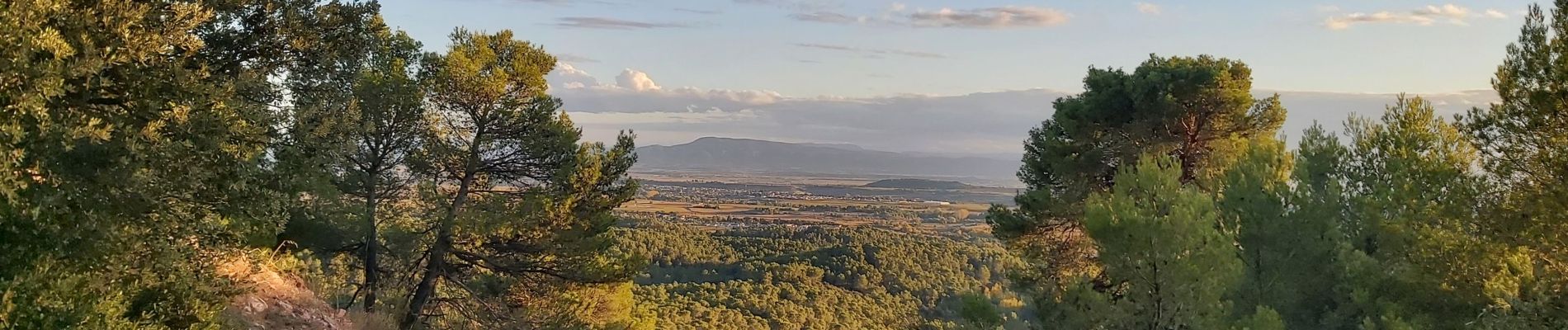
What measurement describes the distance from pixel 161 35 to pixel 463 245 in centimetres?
622

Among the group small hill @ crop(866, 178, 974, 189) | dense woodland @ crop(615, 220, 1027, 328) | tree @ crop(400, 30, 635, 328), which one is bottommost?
small hill @ crop(866, 178, 974, 189)

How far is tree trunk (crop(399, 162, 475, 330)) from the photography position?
10898 mm

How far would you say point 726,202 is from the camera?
122562mm

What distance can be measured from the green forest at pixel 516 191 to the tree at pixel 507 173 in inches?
1.5

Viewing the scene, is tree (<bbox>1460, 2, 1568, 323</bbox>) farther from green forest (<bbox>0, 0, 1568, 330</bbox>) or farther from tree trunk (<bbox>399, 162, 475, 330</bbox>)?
tree trunk (<bbox>399, 162, 475, 330</bbox>)

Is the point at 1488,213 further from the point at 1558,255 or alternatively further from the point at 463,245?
the point at 463,245

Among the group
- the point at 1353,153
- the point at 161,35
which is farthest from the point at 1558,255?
the point at 161,35

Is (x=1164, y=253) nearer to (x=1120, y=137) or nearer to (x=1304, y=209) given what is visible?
(x=1304, y=209)

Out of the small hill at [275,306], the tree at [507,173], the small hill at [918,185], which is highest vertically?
the tree at [507,173]

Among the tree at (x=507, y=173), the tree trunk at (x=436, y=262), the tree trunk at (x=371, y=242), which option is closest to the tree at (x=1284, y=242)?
the tree at (x=507, y=173)

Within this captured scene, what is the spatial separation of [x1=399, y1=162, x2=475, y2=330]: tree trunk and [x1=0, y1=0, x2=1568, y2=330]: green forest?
0.13 ft

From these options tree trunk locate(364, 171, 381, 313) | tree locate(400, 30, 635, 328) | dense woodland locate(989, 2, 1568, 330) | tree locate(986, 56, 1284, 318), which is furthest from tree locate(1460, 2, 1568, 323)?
tree trunk locate(364, 171, 381, 313)

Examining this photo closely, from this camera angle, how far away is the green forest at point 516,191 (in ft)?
16.5

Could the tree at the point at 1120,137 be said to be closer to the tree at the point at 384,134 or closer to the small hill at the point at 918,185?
the tree at the point at 384,134
